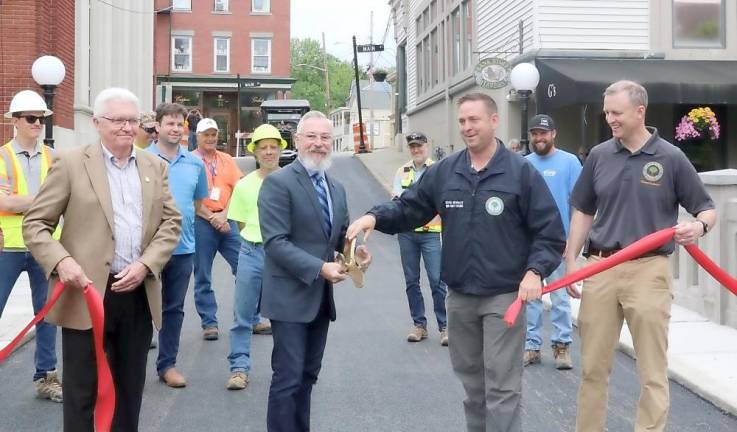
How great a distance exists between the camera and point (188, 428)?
6.07 meters

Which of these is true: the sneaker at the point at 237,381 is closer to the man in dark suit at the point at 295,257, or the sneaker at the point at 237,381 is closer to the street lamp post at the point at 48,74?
the man in dark suit at the point at 295,257

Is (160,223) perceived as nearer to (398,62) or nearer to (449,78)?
(449,78)

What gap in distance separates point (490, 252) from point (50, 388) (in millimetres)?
3724

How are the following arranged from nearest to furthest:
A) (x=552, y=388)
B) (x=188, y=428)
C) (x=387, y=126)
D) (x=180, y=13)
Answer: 1. (x=188, y=428)
2. (x=552, y=388)
3. (x=180, y=13)
4. (x=387, y=126)

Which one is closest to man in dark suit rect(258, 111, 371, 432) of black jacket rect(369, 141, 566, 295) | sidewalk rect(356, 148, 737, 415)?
black jacket rect(369, 141, 566, 295)

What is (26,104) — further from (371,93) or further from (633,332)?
(371,93)

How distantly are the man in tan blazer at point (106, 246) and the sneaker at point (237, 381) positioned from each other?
1995 millimetres

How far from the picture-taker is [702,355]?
8.09m

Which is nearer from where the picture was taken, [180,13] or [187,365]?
[187,365]

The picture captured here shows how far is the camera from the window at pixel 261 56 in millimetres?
49656

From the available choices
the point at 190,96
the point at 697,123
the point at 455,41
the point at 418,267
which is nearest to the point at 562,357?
the point at 418,267

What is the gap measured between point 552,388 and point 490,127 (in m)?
3.03

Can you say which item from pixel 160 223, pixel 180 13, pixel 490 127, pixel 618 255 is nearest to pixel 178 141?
pixel 160 223

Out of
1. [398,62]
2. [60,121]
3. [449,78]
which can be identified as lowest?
[60,121]
